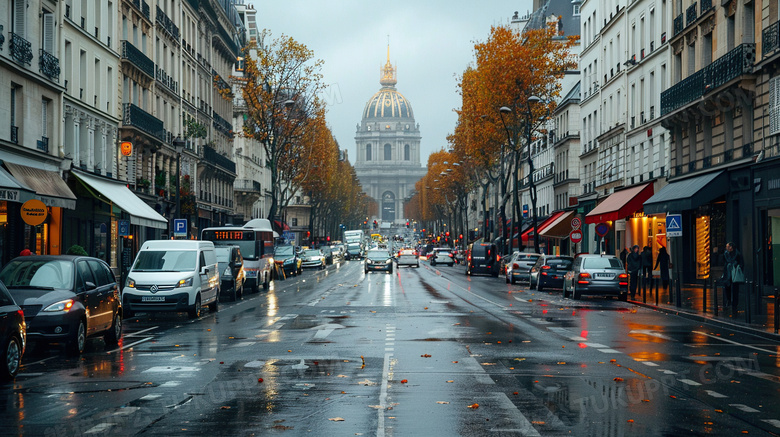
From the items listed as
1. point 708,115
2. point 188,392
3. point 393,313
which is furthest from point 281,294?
point 188,392

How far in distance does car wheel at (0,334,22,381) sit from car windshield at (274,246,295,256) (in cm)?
5061

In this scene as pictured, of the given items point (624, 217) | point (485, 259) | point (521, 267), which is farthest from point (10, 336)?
point (485, 259)

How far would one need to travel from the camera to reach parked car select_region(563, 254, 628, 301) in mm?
32938

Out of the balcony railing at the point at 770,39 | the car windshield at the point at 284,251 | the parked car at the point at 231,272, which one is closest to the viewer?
the balcony railing at the point at 770,39

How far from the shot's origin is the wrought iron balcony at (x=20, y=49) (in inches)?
1223

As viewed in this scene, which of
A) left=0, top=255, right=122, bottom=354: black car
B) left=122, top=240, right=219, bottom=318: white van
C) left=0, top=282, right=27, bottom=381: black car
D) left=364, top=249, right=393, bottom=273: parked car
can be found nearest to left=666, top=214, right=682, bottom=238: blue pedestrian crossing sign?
left=122, top=240, right=219, bottom=318: white van

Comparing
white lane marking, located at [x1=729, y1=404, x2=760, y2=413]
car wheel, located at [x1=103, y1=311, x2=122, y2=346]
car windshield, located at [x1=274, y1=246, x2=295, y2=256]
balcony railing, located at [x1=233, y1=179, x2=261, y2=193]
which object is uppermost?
balcony railing, located at [x1=233, y1=179, x2=261, y2=193]

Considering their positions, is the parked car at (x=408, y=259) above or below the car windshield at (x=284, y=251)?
below

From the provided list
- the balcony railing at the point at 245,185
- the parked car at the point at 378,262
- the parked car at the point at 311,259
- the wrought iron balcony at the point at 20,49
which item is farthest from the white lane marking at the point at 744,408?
the balcony railing at the point at 245,185

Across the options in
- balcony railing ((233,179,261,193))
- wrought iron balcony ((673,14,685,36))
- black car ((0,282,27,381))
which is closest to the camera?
black car ((0,282,27,381))

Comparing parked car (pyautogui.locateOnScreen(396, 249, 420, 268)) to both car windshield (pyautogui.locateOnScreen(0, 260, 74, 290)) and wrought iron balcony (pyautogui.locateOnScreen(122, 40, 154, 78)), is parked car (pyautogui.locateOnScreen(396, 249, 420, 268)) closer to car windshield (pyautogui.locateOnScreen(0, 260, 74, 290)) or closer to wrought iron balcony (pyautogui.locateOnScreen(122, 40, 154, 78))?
wrought iron balcony (pyautogui.locateOnScreen(122, 40, 154, 78))

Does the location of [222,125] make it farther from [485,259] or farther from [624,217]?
[624,217]

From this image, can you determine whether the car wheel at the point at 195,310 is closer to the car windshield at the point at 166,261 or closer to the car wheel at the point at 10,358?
the car windshield at the point at 166,261

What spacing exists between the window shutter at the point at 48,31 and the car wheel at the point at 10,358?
24093mm
